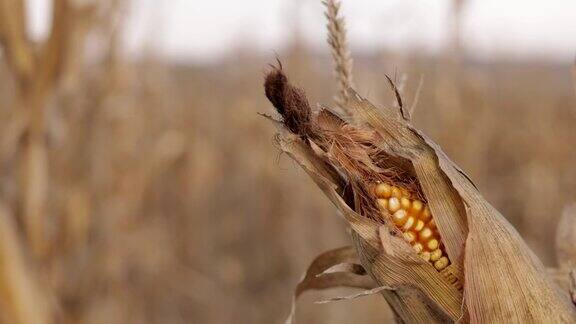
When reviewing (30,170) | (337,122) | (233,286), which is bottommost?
(233,286)

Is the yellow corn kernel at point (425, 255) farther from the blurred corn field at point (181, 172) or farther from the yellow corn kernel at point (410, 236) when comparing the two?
the blurred corn field at point (181, 172)

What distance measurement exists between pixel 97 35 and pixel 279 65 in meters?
1.71

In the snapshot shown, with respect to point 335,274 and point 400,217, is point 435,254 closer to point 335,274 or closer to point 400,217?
point 400,217

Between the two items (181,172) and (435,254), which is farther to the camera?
(181,172)

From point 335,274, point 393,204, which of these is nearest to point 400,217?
point 393,204

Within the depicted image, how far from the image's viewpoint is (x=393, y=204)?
1.61 feet

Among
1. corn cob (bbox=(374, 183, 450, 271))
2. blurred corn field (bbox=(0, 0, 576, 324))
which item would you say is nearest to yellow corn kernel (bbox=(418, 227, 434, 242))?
corn cob (bbox=(374, 183, 450, 271))

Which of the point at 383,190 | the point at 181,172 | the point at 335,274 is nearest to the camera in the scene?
the point at 383,190

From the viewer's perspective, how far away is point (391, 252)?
1.63 ft

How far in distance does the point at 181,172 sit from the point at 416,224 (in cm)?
430

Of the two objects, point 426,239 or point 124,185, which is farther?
point 124,185

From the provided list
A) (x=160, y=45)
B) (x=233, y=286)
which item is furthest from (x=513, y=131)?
(x=160, y=45)

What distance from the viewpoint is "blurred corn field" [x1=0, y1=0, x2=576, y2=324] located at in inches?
65.3

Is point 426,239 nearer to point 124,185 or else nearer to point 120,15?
point 120,15
